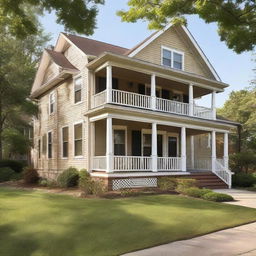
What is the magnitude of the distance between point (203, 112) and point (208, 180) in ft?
15.1

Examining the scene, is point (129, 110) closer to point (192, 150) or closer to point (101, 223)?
point (101, 223)

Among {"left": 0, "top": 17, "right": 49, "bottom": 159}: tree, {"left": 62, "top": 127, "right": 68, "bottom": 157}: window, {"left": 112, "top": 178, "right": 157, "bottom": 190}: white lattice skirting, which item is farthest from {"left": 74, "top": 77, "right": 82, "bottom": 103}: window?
{"left": 0, "top": 17, "right": 49, "bottom": 159}: tree

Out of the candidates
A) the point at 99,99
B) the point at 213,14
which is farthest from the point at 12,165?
the point at 213,14

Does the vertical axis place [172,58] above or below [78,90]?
above

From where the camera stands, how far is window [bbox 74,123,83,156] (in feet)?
59.9

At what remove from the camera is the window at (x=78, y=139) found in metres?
18.3

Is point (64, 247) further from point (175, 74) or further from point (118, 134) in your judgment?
point (175, 74)

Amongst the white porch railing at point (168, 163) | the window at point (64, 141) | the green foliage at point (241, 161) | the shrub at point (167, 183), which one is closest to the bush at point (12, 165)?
the window at point (64, 141)

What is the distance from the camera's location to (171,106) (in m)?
18.9

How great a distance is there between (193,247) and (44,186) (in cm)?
1349

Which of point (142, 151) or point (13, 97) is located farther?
point (13, 97)

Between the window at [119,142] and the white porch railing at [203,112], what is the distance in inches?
200

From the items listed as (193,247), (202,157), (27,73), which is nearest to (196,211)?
(193,247)

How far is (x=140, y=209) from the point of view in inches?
392
